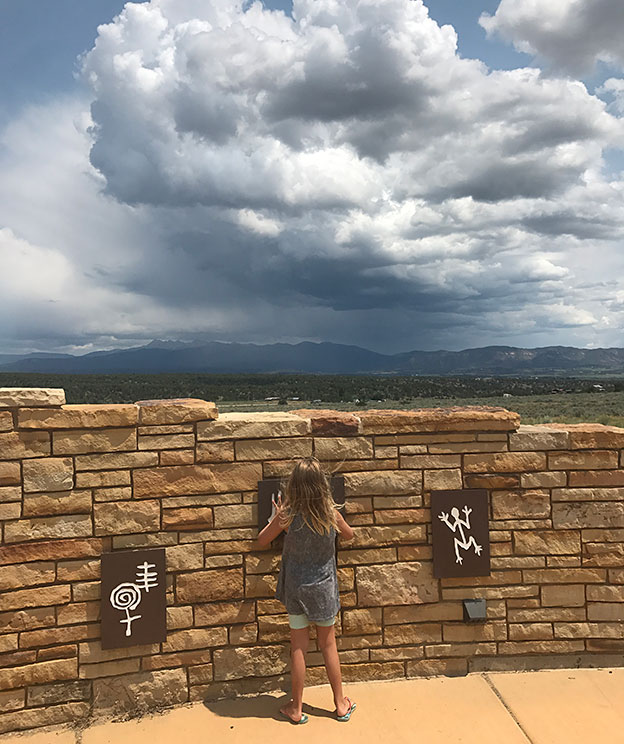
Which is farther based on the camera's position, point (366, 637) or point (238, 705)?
point (366, 637)

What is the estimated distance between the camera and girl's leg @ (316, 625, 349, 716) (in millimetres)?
3408

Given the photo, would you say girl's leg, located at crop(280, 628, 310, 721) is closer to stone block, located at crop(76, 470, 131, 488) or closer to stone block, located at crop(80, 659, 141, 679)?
stone block, located at crop(80, 659, 141, 679)

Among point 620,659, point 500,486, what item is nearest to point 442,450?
point 500,486

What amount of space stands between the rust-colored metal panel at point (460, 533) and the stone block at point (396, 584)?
0.34ft

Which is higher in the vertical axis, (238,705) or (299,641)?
(299,641)

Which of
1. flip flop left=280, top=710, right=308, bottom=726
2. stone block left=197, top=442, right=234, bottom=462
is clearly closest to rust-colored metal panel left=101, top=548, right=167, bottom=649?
stone block left=197, top=442, right=234, bottom=462

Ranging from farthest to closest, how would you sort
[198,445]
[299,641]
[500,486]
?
[500,486], [198,445], [299,641]

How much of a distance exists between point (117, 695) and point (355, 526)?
1.90 meters

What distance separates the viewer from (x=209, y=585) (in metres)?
3.72

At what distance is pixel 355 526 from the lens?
3.91 m

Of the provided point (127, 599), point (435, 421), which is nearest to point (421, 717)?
point (435, 421)

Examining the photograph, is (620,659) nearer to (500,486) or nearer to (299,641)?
(500,486)

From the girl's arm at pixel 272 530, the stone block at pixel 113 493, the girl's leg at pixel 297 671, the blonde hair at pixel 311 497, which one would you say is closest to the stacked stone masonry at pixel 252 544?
the stone block at pixel 113 493

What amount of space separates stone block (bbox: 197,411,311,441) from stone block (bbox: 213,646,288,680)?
4.76ft
